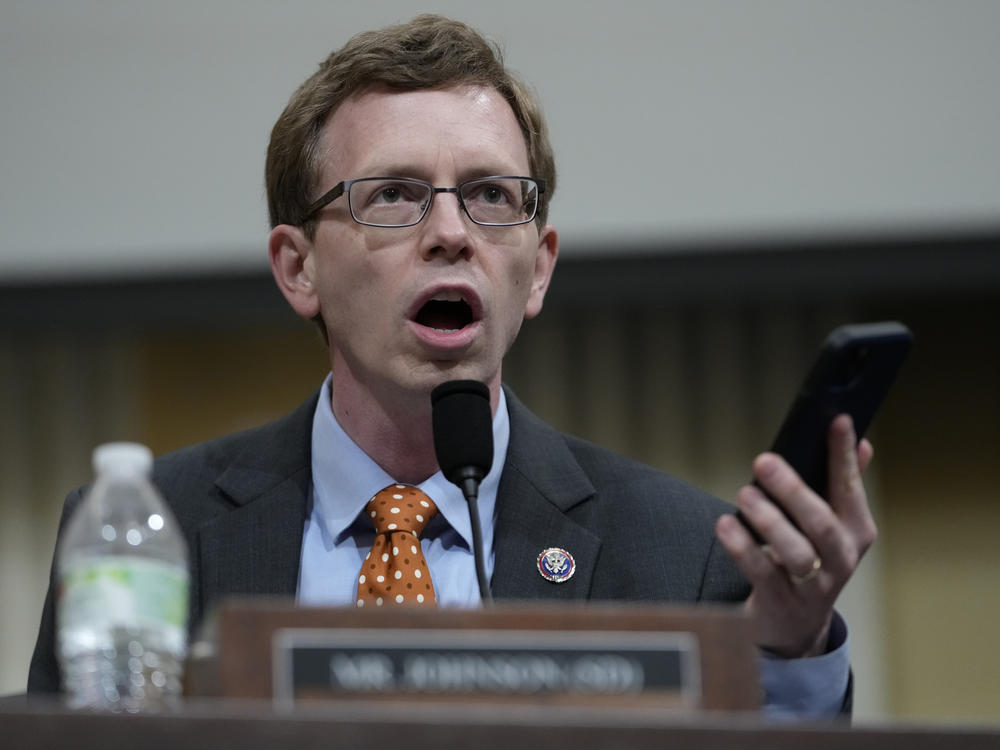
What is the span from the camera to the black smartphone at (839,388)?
1.21 m

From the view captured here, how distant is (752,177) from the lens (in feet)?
12.1

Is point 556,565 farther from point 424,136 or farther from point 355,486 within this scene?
point 424,136

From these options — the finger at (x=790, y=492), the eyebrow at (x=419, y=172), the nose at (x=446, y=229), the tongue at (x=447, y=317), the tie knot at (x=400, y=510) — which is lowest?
the tie knot at (x=400, y=510)

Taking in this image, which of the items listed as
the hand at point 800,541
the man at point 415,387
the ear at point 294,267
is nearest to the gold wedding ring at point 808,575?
the hand at point 800,541

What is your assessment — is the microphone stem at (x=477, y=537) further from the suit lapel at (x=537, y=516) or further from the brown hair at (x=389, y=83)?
the brown hair at (x=389, y=83)

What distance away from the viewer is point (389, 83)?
2102mm

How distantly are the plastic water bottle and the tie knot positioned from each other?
75 centimetres

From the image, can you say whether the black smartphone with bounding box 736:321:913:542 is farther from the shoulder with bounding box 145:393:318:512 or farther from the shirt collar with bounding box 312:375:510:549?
the shoulder with bounding box 145:393:318:512

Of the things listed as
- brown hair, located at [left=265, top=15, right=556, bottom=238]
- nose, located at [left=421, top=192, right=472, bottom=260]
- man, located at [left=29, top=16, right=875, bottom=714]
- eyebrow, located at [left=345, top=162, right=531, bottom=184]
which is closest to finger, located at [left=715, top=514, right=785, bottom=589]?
man, located at [left=29, top=16, right=875, bottom=714]

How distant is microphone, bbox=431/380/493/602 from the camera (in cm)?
154

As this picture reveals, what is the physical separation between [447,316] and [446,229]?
0.15 metres

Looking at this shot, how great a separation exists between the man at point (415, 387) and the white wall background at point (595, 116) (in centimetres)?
157

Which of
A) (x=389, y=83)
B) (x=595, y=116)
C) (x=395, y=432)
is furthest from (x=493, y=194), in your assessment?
(x=595, y=116)

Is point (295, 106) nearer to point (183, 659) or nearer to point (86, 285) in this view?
point (183, 659)
